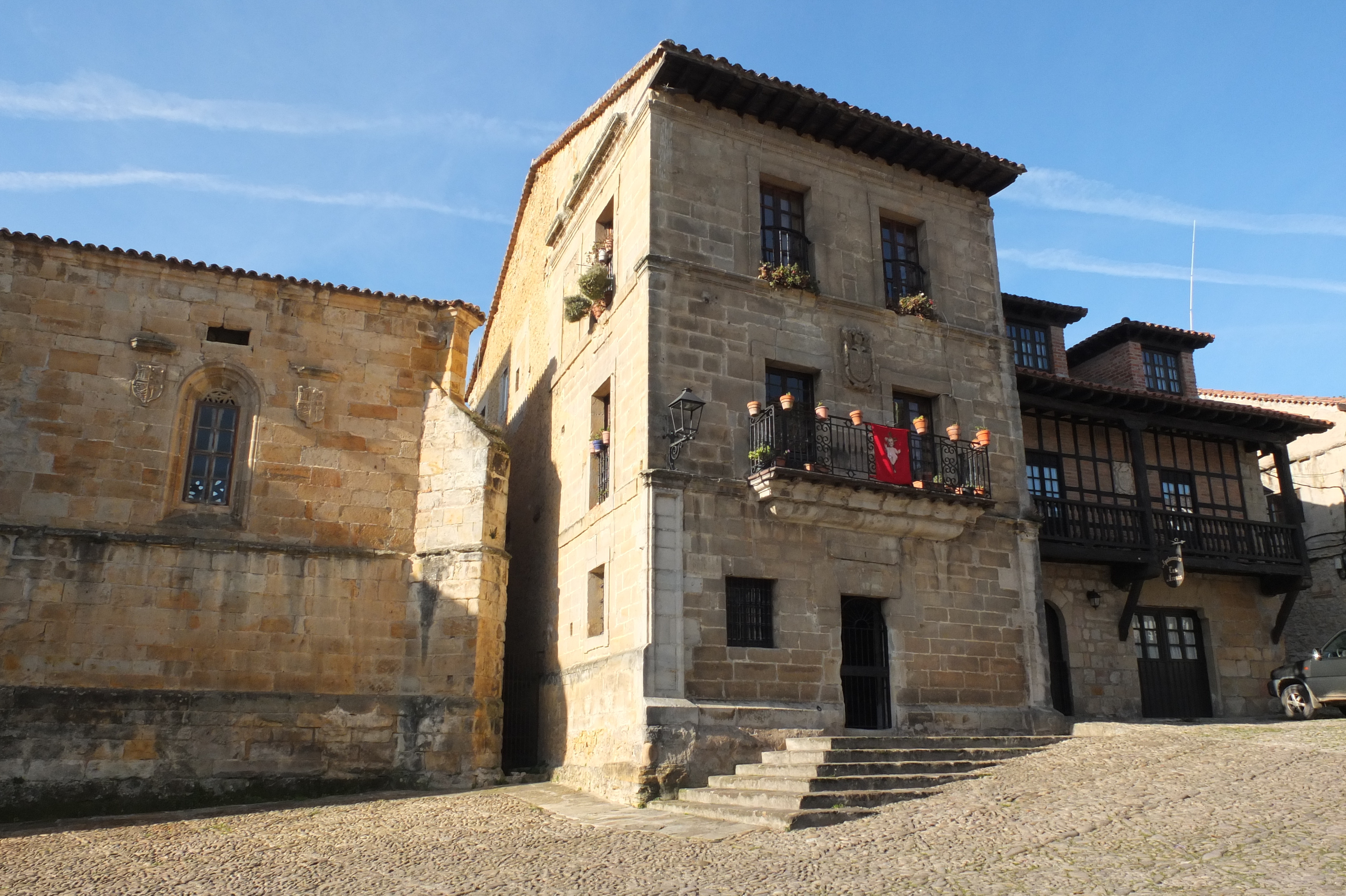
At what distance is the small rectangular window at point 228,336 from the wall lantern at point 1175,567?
1613 cm

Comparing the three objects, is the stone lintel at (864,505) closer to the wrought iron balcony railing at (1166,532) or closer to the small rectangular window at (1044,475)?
the wrought iron balcony railing at (1166,532)

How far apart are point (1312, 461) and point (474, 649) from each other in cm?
2055

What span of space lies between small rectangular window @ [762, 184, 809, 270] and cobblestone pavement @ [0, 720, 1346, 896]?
7992mm

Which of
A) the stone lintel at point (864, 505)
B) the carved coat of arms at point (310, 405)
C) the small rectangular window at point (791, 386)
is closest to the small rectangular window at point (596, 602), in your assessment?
the stone lintel at point (864, 505)

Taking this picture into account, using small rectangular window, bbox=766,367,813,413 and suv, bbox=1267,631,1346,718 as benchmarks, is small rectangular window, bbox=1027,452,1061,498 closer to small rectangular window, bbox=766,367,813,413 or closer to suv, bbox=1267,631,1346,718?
suv, bbox=1267,631,1346,718

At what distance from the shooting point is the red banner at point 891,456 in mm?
14602

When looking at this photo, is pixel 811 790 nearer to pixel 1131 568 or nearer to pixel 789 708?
pixel 789 708

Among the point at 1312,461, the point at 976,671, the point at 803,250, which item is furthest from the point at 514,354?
the point at 1312,461

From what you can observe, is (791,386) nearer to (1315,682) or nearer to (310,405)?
→ (310,405)

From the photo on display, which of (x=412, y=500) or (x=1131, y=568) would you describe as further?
(x=1131, y=568)

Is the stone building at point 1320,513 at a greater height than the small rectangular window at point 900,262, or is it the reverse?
the small rectangular window at point 900,262

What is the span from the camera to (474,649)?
1541 centimetres

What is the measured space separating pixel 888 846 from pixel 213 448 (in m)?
12.2

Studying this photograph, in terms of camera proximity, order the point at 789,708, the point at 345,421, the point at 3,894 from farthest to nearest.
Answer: the point at 345,421, the point at 789,708, the point at 3,894
